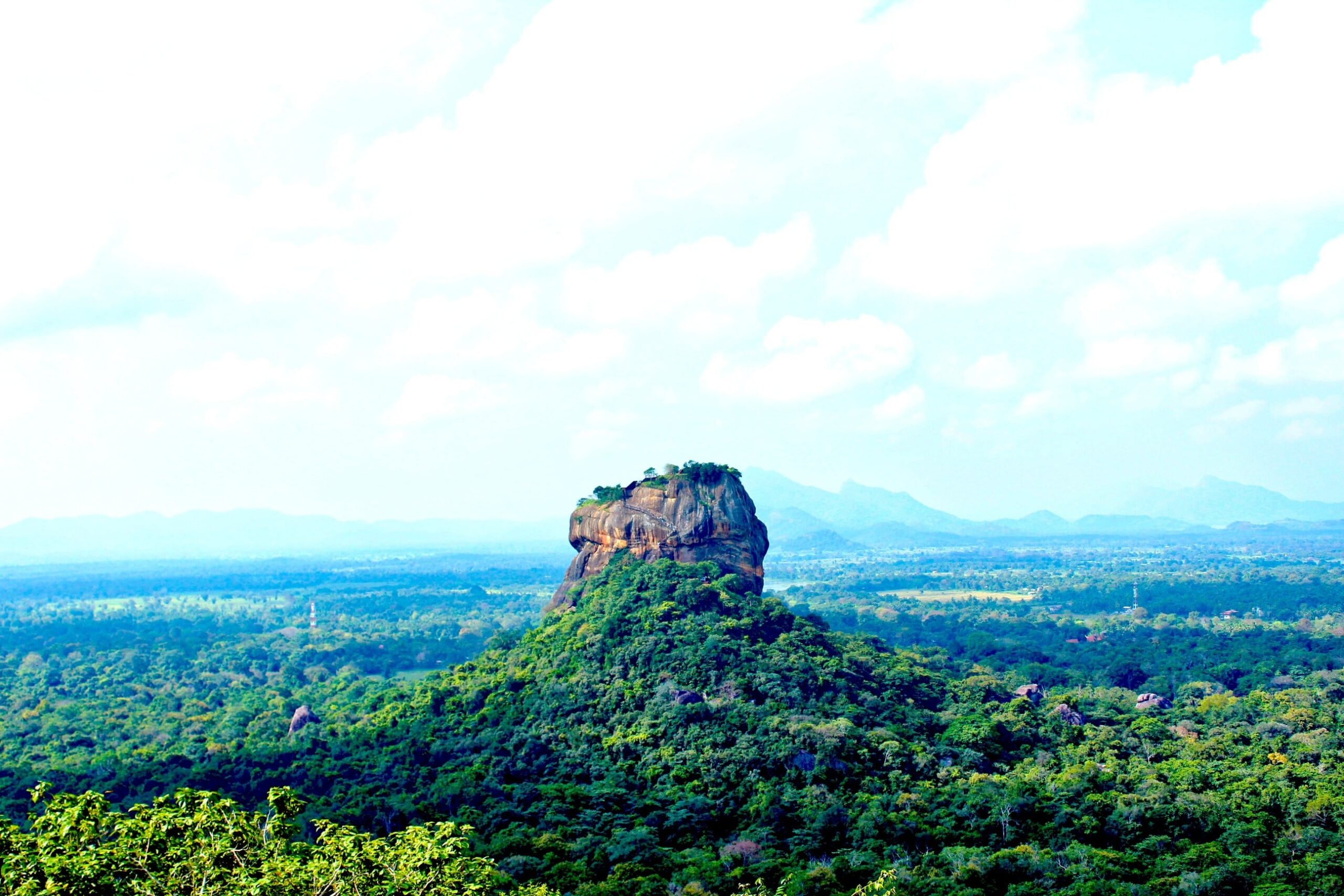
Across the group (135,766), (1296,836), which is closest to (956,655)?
(1296,836)

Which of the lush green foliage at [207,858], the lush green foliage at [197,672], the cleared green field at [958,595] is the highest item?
the lush green foliage at [207,858]

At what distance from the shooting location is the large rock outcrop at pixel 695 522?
48.1m

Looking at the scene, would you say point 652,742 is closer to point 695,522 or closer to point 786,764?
point 786,764

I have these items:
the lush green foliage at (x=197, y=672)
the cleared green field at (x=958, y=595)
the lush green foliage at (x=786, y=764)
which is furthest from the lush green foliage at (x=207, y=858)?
the cleared green field at (x=958, y=595)

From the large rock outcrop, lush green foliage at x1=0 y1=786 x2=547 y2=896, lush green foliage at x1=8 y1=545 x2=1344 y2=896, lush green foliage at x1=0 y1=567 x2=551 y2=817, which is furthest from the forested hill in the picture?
lush green foliage at x1=0 y1=786 x2=547 y2=896

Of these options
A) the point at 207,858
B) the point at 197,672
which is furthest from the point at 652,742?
the point at 197,672

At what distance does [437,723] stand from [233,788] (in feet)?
25.2

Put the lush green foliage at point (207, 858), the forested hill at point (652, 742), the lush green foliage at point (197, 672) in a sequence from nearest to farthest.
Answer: the lush green foliage at point (207, 858) < the forested hill at point (652, 742) < the lush green foliage at point (197, 672)

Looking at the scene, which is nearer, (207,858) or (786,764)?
(207,858)

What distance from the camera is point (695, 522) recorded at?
4781 cm

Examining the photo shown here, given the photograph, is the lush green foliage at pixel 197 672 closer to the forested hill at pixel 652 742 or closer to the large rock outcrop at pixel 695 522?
the forested hill at pixel 652 742

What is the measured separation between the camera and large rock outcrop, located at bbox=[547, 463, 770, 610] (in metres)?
48.1

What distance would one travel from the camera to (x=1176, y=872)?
83.3 feet

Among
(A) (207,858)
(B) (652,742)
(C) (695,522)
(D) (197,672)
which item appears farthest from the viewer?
(D) (197,672)
